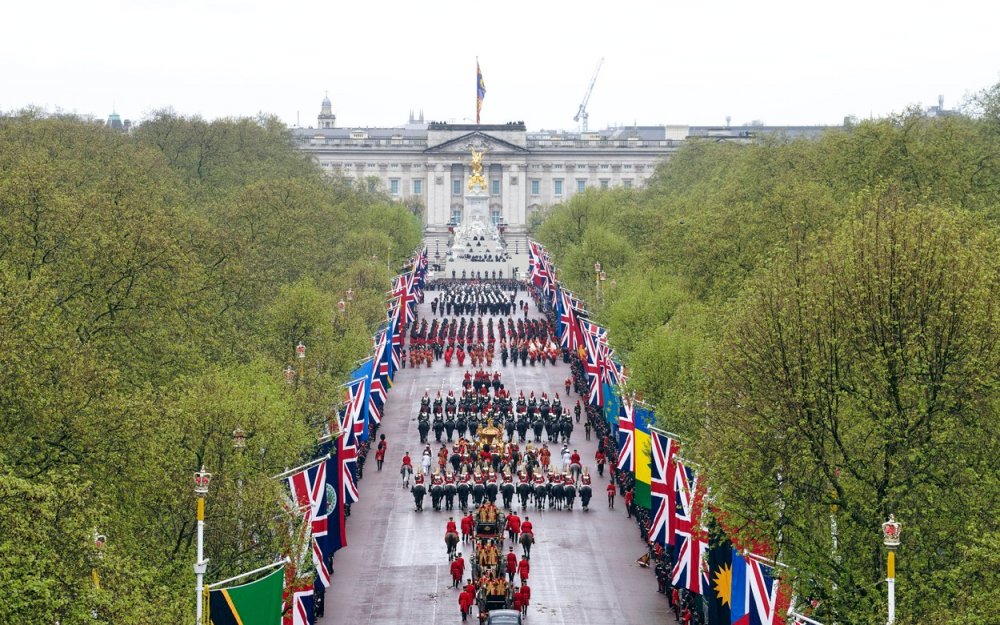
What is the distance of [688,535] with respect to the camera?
41469 millimetres

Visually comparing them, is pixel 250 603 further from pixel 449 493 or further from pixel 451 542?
pixel 449 493

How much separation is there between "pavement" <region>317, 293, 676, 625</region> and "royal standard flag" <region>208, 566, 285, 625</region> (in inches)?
464

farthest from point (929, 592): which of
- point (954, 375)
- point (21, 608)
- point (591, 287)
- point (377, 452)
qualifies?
point (591, 287)

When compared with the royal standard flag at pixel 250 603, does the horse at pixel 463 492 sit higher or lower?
lower

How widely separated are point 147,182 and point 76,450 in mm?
43673

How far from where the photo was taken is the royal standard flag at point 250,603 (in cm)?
3033

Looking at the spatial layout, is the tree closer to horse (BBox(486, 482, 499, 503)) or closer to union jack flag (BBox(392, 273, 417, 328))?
horse (BBox(486, 482, 499, 503))

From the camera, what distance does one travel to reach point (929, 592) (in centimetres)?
2997

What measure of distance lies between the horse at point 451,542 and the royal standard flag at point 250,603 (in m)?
17.5

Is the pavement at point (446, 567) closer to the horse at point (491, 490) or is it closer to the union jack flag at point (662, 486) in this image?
the horse at point (491, 490)

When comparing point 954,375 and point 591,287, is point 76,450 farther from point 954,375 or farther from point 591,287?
point 591,287

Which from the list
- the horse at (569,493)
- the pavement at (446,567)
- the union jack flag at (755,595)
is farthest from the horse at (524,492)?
the union jack flag at (755,595)

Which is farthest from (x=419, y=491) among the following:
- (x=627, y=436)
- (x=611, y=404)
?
(x=611, y=404)

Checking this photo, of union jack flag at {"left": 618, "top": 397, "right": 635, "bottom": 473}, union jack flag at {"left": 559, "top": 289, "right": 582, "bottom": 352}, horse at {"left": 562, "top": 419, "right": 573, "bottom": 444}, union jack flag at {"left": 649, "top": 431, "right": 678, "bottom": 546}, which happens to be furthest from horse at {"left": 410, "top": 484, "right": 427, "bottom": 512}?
union jack flag at {"left": 559, "top": 289, "right": 582, "bottom": 352}
